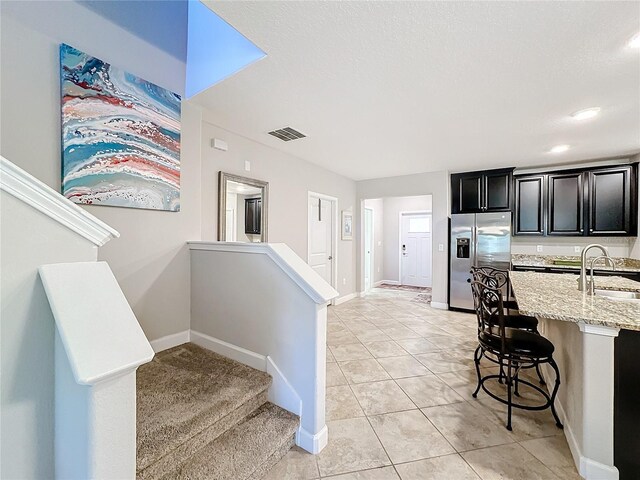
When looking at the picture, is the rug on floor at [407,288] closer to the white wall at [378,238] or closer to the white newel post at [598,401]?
the white wall at [378,238]

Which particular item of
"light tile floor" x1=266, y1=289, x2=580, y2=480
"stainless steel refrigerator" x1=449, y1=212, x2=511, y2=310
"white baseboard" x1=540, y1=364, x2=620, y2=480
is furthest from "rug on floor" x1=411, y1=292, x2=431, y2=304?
"white baseboard" x1=540, y1=364, x2=620, y2=480

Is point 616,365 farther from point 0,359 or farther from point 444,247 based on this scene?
point 444,247

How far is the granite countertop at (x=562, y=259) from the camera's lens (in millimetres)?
3844

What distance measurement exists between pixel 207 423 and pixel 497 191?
17.4 ft

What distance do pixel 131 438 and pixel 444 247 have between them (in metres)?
5.21

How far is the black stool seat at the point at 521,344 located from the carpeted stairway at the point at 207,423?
62.1 inches

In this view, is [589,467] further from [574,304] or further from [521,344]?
[574,304]

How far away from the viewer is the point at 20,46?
1.60 meters

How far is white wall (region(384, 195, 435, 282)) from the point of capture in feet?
24.5

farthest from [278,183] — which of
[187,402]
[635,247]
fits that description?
[635,247]

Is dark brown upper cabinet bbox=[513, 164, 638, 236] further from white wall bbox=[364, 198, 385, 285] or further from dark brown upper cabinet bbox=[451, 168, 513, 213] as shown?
white wall bbox=[364, 198, 385, 285]

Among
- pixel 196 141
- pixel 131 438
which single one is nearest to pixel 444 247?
pixel 196 141

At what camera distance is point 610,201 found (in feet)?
13.3

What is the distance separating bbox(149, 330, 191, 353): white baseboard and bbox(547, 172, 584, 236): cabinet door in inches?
221
